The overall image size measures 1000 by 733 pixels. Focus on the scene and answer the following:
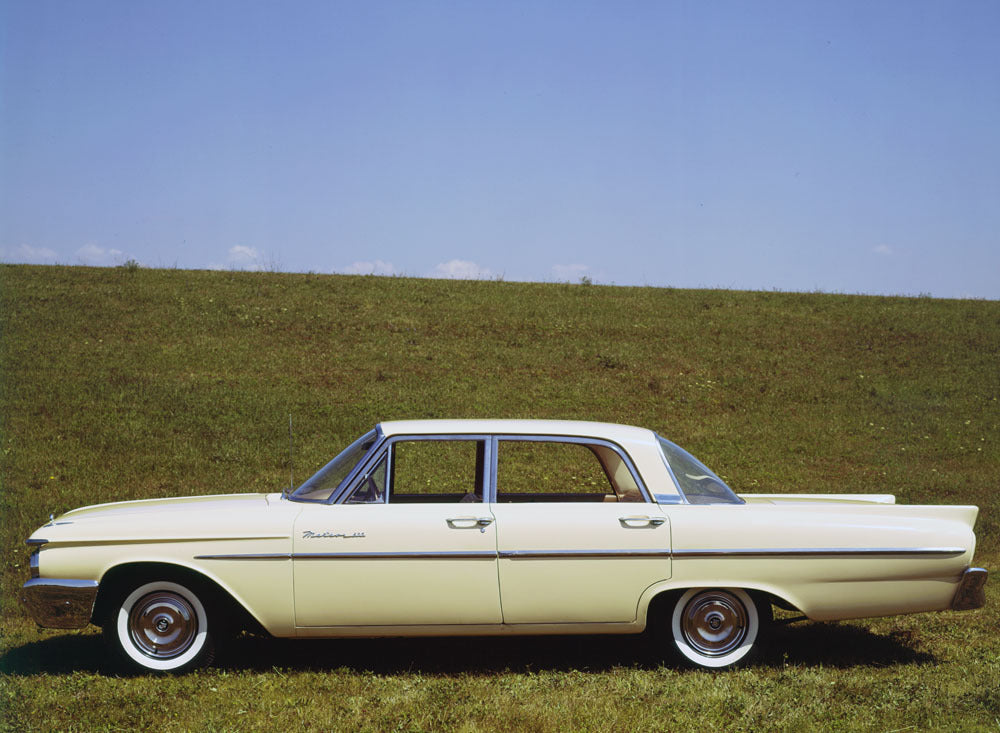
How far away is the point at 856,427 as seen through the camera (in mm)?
18094

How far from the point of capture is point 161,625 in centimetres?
547

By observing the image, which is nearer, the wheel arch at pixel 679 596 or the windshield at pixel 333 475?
the wheel arch at pixel 679 596

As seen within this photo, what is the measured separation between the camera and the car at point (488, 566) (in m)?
5.36

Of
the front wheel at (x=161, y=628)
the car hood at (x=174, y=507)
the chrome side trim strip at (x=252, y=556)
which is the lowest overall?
the front wheel at (x=161, y=628)

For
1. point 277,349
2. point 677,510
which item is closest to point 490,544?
point 677,510

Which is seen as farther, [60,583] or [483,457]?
[483,457]

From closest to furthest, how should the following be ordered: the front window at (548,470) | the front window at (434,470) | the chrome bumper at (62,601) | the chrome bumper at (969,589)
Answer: the chrome bumper at (62,601) → the chrome bumper at (969,589) → the front window at (434,470) → the front window at (548,470)

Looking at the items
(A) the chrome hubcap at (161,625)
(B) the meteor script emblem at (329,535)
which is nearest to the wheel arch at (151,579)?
(A) the chrome hubcap at (161,625)

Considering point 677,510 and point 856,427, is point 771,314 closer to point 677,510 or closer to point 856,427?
point 856,427

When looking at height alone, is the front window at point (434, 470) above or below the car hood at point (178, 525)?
above

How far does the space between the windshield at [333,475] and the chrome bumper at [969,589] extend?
3.65 meters

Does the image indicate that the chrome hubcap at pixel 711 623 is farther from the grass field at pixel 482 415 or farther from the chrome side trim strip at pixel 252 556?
the chrome side trim strip at pixel 252 556

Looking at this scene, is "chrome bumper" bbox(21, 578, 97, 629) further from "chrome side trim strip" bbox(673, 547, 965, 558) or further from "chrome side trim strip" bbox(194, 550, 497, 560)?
"chrome side trim strip" bbox(673, 547, 965, 558)

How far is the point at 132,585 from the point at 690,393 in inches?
624
